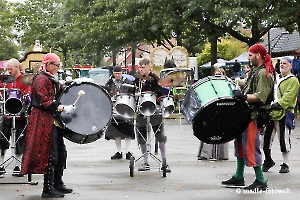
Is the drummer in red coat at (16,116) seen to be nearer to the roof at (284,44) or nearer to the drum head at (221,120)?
the drum head at (221,120)

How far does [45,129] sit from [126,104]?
2358 millimetres

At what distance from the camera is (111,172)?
39.6 feet

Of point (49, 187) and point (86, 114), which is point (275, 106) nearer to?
point (86, 114)

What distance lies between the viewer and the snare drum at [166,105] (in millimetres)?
11625

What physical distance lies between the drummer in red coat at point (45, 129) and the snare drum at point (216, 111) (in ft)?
5.26

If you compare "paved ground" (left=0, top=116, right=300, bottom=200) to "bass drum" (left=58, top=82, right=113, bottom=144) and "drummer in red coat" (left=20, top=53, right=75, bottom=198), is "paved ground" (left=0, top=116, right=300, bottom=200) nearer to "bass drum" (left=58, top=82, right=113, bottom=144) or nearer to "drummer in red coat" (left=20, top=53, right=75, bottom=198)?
"drummer in red coat" (left=20, top=53, right=75, bottom=198)

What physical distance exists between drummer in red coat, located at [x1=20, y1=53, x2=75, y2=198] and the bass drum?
171 mm

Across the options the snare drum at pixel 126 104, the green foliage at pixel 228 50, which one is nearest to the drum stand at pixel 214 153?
the snare drum at pixel 126 104

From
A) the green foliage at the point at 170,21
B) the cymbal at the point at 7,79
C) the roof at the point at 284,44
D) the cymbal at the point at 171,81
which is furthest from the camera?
the roof at the point at 284,44

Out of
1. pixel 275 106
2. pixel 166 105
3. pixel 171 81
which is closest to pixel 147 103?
pixel 166 105

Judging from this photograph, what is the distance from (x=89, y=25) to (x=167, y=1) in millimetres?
9925

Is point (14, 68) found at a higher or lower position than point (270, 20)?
lower

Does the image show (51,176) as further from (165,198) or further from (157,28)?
(157,28)

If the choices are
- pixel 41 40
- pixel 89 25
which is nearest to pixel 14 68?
pixel 89 25
